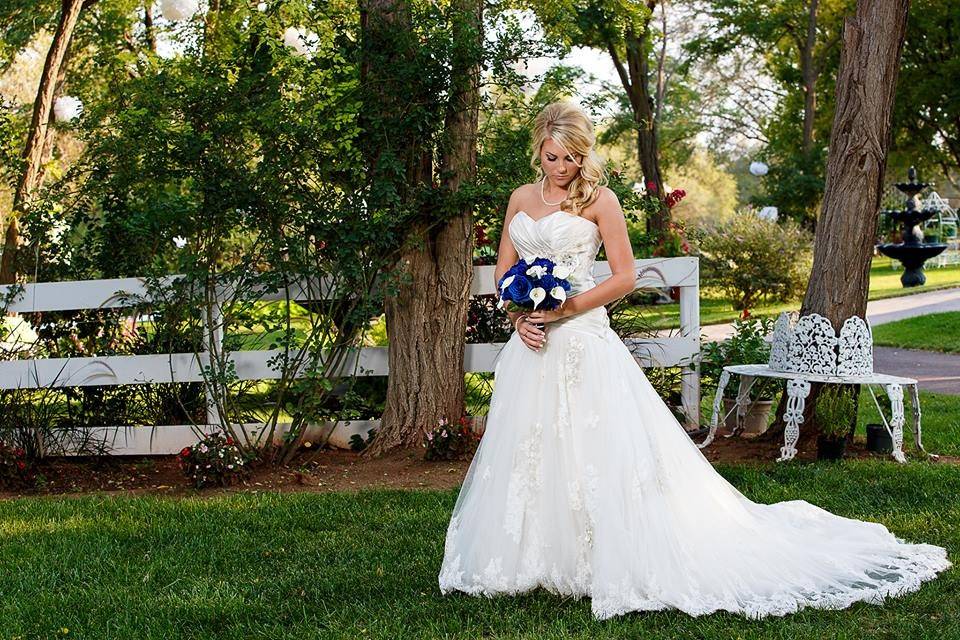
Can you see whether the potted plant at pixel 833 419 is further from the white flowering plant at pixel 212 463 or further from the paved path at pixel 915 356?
the white flowering plant at pixel 212 463

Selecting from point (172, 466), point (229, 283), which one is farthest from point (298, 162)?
point (172, 466)

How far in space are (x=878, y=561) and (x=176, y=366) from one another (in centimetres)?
488

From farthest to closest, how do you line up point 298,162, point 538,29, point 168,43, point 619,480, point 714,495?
point 168,43 < point 538,29 < point 298,162 < point 714,495 < point 619,480

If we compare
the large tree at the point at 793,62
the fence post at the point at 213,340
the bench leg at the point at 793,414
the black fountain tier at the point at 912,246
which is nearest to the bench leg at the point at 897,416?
the bench leg at the point at 793,414

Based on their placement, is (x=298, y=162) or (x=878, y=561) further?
(x=298, y=162)

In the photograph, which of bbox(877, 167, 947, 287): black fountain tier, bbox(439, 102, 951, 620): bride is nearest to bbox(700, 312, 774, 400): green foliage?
bbox(439, 102, 951, 620): bride

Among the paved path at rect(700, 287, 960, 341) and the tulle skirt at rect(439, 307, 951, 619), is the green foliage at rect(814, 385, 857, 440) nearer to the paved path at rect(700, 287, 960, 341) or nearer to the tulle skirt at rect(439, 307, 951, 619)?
the tulle skirt at rect(439, 307, 951, 619)

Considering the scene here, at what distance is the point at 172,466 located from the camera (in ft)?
23.6

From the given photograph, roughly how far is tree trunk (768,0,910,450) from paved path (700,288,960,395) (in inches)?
83.8

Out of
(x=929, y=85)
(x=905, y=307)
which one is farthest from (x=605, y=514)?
(x=929, y=85)

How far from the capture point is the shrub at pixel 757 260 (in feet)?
63.7

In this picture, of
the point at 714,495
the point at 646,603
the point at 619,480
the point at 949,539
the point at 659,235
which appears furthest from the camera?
the point at 659,235

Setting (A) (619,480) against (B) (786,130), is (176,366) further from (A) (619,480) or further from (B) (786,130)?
(B) (786,130)

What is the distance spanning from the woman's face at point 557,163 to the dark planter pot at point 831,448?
10.6ft
